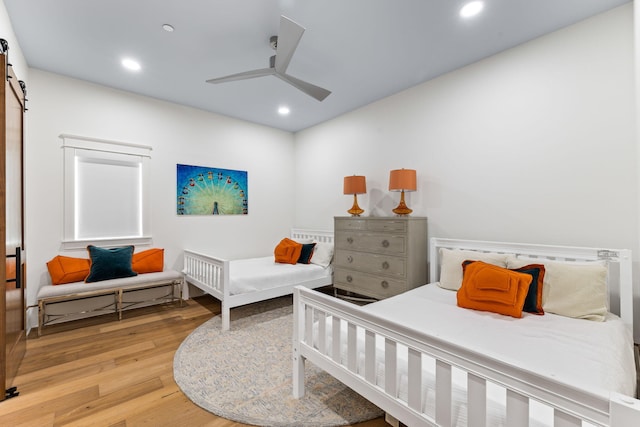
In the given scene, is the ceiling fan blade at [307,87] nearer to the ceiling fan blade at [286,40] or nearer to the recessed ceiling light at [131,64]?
the ceiling fan blade at [286,40]

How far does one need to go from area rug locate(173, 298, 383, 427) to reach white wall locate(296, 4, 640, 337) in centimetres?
216

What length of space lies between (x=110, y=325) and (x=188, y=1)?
3309 mm

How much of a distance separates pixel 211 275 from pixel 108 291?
1.10 m

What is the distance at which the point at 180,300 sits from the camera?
12.2ft

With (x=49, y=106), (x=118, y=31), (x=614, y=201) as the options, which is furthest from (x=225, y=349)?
(x=614, y=201)

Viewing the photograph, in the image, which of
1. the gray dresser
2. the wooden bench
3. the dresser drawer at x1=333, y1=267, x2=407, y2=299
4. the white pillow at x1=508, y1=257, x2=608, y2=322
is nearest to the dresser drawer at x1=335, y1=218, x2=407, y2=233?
the gray dresser

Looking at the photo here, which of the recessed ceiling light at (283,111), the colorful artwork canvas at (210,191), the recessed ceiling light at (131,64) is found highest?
the recessed ceiling light at (131,64)

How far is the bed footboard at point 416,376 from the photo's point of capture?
30.1 inches

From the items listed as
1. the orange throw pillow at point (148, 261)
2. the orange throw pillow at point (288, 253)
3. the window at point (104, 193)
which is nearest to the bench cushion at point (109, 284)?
the orange throw pillow at point (148, 261)

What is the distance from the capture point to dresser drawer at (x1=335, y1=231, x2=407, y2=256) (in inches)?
123

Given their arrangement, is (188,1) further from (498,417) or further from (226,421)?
(498,417)

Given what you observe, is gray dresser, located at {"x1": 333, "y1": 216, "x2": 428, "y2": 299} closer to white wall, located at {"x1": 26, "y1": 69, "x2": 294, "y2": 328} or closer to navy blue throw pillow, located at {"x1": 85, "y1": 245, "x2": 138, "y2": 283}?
white wall, located at {"x1": 26, "y1": 69, "x2": 294, "y2": 328}

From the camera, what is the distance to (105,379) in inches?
83.1

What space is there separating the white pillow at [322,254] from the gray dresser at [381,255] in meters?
0.33
